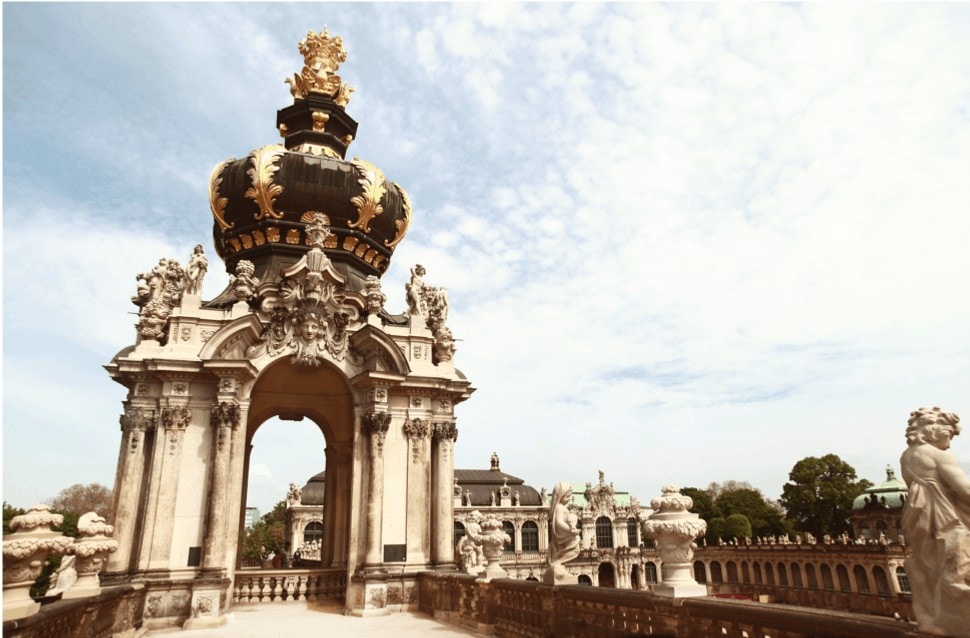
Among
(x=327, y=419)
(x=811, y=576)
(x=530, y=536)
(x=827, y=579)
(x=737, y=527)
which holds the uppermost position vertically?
A: (x=327, y=419)

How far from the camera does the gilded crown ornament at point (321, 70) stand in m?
24.6

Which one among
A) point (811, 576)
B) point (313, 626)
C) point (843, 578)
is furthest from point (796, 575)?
point (313, 626)

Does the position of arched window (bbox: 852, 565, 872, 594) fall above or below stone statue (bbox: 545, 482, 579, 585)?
below

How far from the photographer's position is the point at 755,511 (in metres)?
81.2

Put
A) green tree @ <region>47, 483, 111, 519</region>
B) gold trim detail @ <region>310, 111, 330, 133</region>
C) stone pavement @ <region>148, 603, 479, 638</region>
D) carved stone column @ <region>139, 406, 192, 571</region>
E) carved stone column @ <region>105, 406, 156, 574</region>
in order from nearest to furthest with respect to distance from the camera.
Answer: stone pavement @ <region>148, 603, 479, 638</region>, carved stone column @ <region>105, 406, 156, 574</region>, carved stone column @ <region>139, 406, 192, 571</region>, gold trim detail @ <region>310, 111, 330, 133</region>, green tree @ <region>47, 483, 111, 519</region>

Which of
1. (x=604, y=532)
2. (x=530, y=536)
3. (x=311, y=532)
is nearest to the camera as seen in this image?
(x=311, y=532)

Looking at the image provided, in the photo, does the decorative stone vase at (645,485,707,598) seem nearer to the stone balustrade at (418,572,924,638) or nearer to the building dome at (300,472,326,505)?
the stone balustrade at (418,572,924,638)

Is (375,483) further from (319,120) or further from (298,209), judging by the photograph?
(319,120)

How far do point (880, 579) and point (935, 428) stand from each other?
6187 cm

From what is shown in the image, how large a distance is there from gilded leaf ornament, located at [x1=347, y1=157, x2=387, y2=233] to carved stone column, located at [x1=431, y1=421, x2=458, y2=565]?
24.3 feet

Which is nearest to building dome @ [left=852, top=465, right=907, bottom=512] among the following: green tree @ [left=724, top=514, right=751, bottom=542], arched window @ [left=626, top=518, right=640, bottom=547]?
green tree @ [left=724, top=514, right=751, bottom=542]

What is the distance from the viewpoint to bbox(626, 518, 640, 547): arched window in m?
79.3

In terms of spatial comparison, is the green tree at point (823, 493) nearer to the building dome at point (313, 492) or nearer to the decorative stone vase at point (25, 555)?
the building dome at point (313, 492)

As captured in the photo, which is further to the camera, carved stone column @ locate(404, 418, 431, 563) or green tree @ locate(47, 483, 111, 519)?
green tree @ locate(47, 483, 111, 519)
